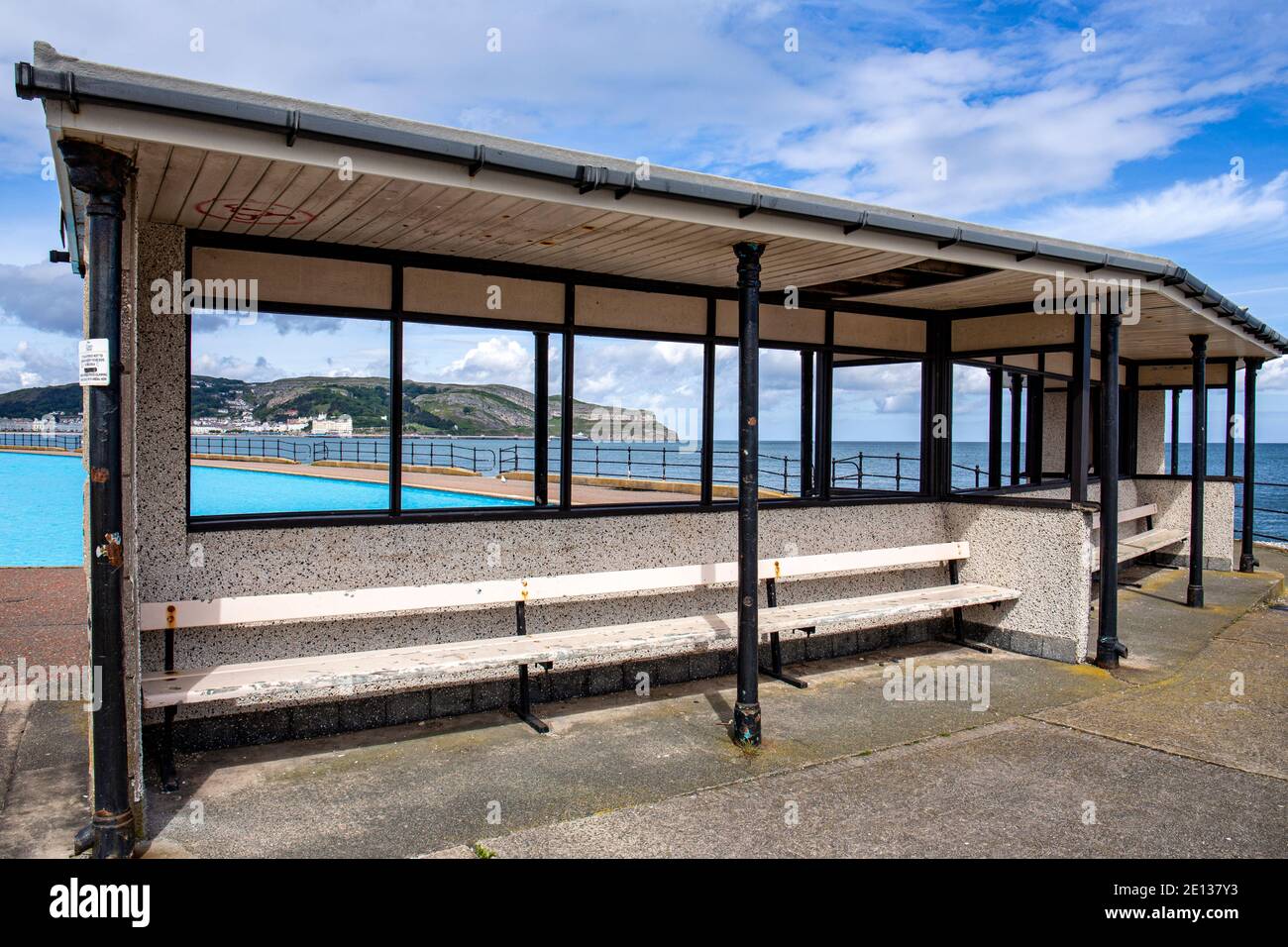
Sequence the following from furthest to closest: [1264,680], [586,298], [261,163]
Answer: [1264,680]
[586,298]
[261,163]

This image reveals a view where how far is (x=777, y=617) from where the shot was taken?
6.04 metres

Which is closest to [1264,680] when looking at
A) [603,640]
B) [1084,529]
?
[1084,529]

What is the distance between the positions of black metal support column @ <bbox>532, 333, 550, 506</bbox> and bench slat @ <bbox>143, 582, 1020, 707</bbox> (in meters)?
0.97

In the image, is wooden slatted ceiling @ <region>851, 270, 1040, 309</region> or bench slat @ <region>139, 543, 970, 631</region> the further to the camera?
wooden slatted ceiling @ <region>851, 270, 1040, 309</region>

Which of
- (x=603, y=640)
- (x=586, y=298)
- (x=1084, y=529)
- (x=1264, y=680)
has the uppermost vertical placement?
(x=586, y=298)

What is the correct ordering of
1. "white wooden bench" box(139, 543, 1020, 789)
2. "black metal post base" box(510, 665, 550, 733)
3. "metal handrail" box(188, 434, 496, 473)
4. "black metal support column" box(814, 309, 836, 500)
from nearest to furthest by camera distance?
"white wooden bench" box(139, 543, 1020, 789)
"black metal post base" box(510, 665, 550, 733)
"black metal support column" box(814, 309, 836, 500)
"metal handrail" box(188, 434, 496, 473)

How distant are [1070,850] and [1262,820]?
1.06 meters

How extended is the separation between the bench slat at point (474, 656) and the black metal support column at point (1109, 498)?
3.89 ft

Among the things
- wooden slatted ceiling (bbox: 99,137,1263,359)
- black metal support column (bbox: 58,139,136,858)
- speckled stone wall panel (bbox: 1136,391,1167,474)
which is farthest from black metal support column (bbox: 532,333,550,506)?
speckled stone wall panel (bbox: 1136,391,1167,474)

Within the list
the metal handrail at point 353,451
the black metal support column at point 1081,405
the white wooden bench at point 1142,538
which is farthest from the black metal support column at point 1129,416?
the metal handrail at point 353,451

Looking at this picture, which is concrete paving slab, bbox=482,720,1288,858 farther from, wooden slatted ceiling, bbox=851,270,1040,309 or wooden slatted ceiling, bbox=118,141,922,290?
wooden slatted ceiling, bbox=851,270,1040,309

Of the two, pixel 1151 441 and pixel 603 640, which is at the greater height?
pixel 1151 441

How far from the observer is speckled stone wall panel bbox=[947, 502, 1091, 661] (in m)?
6.77
